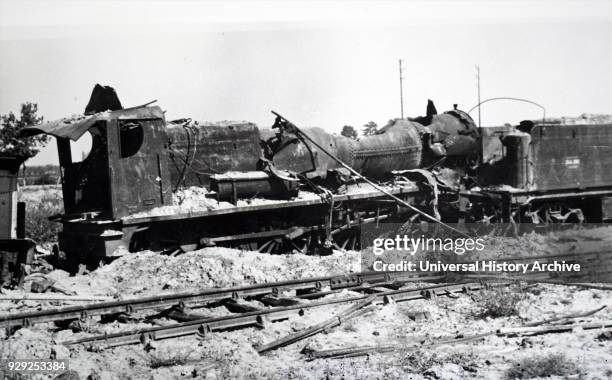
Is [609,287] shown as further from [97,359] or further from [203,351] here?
[97,359]

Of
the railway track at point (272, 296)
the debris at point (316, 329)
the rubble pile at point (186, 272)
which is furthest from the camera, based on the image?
the rubble pile at point (186, 272)

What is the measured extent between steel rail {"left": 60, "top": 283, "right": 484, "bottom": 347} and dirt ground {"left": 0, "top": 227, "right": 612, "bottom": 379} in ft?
0.25

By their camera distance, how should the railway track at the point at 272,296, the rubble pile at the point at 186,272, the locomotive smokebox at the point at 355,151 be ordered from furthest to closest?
the locomotive smokebox at the point at 355,151 < the rubble pile at the point at 186,272 < the railway track at the point at 272,296

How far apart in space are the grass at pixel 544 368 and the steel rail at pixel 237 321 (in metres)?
2.54

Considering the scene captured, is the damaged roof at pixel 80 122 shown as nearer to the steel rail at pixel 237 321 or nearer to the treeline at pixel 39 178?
the steel rail at pixel 237 321

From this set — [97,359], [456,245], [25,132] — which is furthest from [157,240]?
[456,245]

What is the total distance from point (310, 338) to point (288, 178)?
16.1ft

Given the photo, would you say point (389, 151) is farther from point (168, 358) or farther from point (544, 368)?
point (168, 358)

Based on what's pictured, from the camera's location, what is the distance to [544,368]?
5242mm

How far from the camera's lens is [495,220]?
45.7 feet

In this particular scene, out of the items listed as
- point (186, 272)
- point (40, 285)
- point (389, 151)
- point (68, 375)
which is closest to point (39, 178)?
point (389, 151)

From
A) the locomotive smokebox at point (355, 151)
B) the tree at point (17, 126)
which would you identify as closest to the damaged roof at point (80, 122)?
the locomotive smokebox at point (355, 151)

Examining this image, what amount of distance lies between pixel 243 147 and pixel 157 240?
2372mm

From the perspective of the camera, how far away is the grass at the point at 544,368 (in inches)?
204
